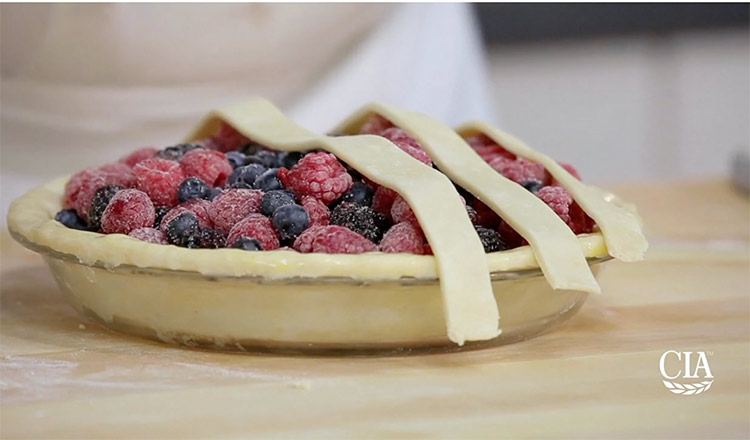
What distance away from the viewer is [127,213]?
3.37 ft

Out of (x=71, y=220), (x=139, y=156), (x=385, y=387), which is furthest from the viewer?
(x=139, y=156)

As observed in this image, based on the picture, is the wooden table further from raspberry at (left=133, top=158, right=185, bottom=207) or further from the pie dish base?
raspberry at (left=133, top=158, right=185, bottom=207)

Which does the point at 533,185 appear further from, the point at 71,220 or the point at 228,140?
the point at 71,220

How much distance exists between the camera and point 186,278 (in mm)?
912

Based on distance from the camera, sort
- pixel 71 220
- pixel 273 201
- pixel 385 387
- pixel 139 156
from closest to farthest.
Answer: pixel 385 387 → pixel 273 201 → pixel 71 220 → pixel 139 156

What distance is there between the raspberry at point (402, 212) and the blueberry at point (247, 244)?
0.15 metres

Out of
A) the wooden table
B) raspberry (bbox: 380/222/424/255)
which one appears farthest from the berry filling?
the wooden table

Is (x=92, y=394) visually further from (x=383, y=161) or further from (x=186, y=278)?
(x=383, y=161)

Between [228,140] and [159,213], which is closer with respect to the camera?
[159,213]

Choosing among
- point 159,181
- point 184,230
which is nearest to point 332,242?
point 184,230

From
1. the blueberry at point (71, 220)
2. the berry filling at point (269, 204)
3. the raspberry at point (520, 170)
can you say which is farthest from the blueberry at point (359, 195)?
the blueberry at point (71, 220)

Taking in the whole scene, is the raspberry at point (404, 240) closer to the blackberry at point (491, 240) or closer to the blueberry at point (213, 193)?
the blackberry at point (491, 240)

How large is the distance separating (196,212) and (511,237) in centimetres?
34

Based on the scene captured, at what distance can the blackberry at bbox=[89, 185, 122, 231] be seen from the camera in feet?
3.55
